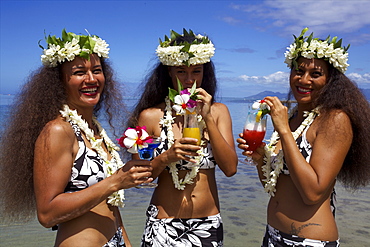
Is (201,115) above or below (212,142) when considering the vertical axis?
above

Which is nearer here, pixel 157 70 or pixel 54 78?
pixel 54 78

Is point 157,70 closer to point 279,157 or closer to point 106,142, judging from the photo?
point 106,142

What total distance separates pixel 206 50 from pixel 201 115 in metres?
0.67

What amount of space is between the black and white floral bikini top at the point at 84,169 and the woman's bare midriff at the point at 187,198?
796 mm

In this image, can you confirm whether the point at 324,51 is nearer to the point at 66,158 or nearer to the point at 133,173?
the point at 133,173

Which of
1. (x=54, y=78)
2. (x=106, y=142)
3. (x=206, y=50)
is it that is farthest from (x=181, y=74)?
(x=54, y=78)

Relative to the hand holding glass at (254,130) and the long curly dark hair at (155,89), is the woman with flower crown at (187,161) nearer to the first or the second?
the long curly dark hair at (155,89)

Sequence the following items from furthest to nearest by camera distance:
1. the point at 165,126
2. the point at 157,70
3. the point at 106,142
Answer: the point at 157,70 < the point at 165,126 < the point at 106,142

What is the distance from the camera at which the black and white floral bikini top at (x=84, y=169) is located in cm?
260

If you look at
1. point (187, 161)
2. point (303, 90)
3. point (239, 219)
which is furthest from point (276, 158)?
point (239, 219)

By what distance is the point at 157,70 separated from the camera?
377cm

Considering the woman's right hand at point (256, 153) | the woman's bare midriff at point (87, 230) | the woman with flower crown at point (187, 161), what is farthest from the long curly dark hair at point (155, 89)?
the woman's bare midriff at point (87, 230)

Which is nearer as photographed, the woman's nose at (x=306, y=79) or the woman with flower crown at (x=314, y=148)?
the woman with flower crown at (x=314, y=148)

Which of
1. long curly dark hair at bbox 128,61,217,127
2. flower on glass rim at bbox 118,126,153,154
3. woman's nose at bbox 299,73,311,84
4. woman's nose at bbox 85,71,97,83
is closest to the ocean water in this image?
long curly dark hair at bbox 128,61,217,127
